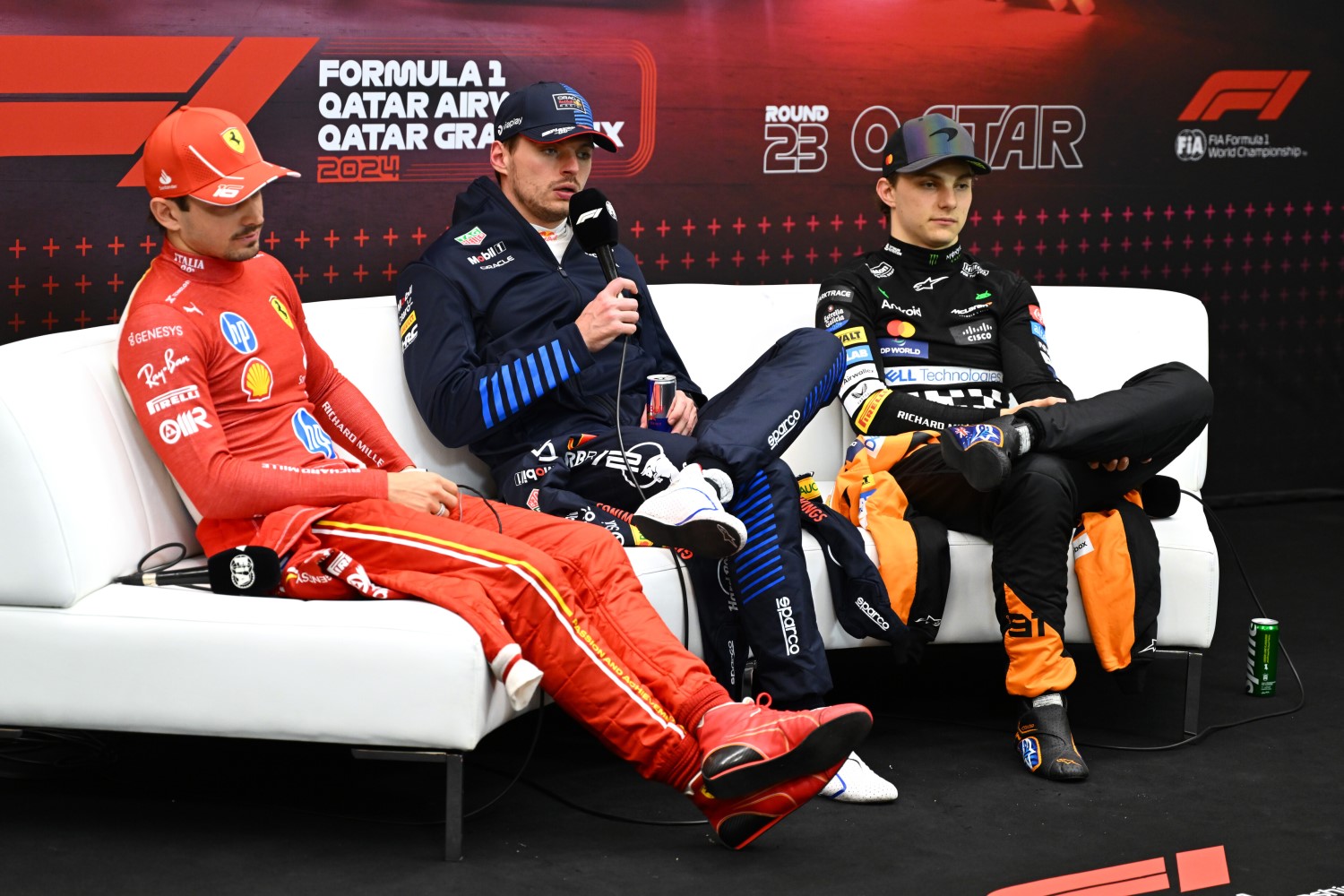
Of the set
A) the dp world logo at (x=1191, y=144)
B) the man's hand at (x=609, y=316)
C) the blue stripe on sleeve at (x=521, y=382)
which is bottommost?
the blue stripe on sleeve at (x=521, y=382)

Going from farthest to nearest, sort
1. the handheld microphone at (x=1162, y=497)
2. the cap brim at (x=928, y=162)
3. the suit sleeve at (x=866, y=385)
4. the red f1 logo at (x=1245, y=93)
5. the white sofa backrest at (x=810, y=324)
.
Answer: the red f1 logo at (x=1245, y=93), the white sofa backrest at (x=810, y=324), the cap brim at (x=928, y=162), the suit sleeve at (x=866, y=385), the handheld microphone at (x=1162, y=497)

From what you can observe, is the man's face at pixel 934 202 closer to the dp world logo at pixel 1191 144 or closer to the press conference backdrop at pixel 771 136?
the press conference backdrop at pixel 771 136

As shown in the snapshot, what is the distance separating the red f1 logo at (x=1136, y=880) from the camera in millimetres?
2475

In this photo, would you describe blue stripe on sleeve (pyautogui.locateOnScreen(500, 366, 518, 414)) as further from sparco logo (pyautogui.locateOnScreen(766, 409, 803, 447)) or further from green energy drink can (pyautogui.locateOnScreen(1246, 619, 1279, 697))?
green energy drink can (pyautogui.locateOnScreen(1246, 619, 1279, 697))

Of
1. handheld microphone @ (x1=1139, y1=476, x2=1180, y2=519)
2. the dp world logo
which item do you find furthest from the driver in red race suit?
the dp world logo

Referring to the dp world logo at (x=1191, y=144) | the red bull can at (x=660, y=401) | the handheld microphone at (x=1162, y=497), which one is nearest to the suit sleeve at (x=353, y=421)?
the red bull can at (x=660, y=401)

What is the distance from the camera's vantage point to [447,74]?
3967 millimetres

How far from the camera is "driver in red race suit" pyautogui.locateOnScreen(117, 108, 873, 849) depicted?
8.29 feet

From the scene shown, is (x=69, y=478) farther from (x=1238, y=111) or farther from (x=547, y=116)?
(x=1238, y=111)

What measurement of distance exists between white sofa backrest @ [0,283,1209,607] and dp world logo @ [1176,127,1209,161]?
1.38 m

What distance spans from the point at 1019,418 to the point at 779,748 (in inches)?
38.3

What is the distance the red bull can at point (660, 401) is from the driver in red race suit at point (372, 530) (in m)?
0.46

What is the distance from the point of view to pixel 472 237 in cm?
333

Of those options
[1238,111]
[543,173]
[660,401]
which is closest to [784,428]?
[660,401]
